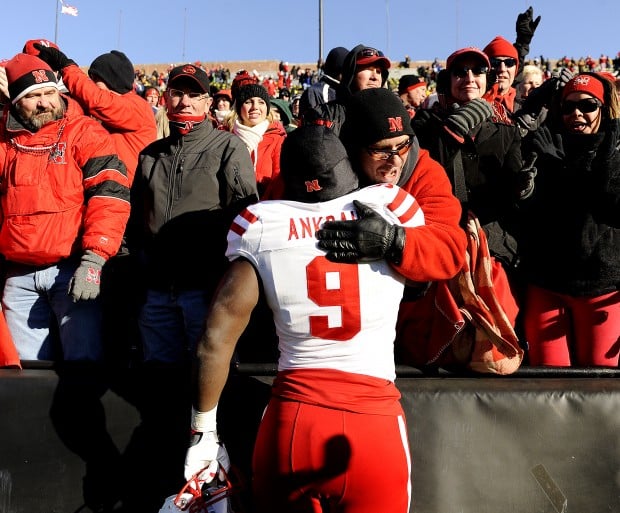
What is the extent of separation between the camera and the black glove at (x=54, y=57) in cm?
468

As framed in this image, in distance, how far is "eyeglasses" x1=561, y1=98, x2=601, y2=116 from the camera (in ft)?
12.8

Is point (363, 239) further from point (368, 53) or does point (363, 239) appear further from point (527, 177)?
point (368, 53)

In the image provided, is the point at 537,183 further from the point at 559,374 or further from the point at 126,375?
the point at 126,375

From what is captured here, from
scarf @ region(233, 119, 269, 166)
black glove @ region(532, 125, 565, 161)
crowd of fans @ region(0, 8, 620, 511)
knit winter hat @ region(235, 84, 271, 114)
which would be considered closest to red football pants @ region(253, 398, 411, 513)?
crowd of fans @ region(0, 8, 620, 511)

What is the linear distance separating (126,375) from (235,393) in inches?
22.8

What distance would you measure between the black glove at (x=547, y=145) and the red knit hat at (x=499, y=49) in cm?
157

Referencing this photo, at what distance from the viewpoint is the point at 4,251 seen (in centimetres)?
379

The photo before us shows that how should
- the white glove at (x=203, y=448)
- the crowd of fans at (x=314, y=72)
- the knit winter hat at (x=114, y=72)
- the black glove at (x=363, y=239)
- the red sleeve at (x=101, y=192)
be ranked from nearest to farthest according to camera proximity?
the black glove at (x=363, y=239) < the white glove at (x=203, y=448) < the red sleeve at (x=101, y=192) < the knit winter hat at (x=114, y=72) < the crowd of fans at (x=314, y=72)

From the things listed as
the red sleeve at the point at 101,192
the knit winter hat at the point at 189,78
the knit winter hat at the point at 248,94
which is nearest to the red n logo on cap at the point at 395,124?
the knit winter hat at the point at 189,78

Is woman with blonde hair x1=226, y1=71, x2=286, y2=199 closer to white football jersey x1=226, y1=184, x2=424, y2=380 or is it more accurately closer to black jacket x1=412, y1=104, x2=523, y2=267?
black jacket x1=412, y1=104, x2=523, y2=267

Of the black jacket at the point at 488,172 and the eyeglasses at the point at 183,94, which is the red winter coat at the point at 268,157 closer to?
the eyeglasses at the point at 183,94

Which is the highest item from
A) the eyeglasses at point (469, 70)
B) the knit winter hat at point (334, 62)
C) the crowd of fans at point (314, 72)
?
the crowd of fans at point (314, 72)

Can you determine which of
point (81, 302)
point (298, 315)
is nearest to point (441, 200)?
point (298, 315)

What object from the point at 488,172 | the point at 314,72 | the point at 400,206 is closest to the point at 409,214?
the point at 400,206
